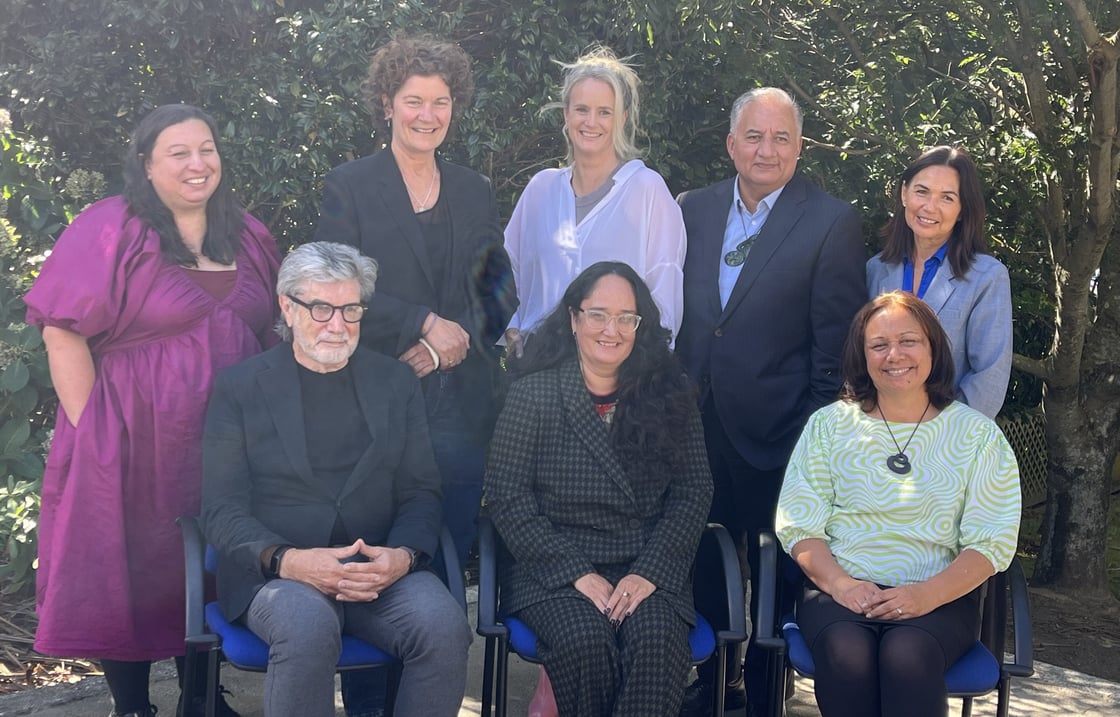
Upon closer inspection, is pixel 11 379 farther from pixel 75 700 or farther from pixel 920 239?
pixel 920 239

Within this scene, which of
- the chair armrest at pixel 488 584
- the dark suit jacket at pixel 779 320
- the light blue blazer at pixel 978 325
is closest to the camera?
the chair armrest at pixel 488 584

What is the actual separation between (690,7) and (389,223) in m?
1.66

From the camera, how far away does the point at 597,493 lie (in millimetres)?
3680

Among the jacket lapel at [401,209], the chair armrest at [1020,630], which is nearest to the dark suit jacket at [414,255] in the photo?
the jacket lapel at [401,209]

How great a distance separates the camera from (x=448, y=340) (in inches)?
151

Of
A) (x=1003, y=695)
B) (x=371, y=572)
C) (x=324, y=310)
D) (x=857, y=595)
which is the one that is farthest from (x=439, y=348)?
(x=1003, y=695)

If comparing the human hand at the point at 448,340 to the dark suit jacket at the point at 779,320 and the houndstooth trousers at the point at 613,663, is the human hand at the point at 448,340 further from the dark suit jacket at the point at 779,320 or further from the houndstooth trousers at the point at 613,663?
the houndstooth trousers at the point at 613,663

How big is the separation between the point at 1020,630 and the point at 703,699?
1.14 metres

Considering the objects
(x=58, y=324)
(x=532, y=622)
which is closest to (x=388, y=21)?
(x=58, y=324)

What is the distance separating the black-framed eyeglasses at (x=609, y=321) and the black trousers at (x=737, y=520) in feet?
1.71

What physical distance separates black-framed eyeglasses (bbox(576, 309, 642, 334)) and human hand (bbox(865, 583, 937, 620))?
3.59 ft

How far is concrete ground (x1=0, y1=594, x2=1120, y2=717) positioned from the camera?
4195mm

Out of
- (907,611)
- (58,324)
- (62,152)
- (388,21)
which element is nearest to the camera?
(907,611)

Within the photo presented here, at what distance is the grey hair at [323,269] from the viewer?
3.59 m
